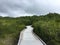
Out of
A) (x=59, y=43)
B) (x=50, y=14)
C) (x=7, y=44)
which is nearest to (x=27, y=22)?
(x=50, y=14)

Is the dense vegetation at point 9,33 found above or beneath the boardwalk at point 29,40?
beneath

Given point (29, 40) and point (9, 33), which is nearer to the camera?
point (29, 40)

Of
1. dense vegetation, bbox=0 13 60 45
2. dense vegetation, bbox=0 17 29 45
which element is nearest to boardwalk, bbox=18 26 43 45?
dense vegetation, bbox=0 13 60 45

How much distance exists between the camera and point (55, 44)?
22094mm

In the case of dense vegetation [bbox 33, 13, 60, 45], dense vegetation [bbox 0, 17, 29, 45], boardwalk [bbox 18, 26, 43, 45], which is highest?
dense vegetation [bbox 33, 13, 60, 45]

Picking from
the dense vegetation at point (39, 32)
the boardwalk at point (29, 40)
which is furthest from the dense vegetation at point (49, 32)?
the boardwalk at point (29, 40)

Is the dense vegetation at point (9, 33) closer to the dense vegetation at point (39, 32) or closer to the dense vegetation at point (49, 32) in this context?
the dense vegetation at point (39, 32)

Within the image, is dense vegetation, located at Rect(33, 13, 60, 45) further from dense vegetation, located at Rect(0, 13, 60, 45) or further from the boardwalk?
the boardwalk

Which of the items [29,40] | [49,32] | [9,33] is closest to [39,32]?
[29,40]

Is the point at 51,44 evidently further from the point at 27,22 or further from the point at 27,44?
the point at 27,22

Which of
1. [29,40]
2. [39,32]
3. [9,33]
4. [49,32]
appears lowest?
[9,33]

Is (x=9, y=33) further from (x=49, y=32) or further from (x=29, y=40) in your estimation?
(x=49, y=32)

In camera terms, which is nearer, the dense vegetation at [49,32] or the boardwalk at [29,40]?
the dense vegetation at [49,32]

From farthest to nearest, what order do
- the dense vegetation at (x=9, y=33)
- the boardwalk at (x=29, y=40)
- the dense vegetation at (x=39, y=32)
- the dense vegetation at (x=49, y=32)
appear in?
the dense vegetation at (x=9, y=33), the boardwalk at (x=29, y=40), the dense vegetation at (x=39, y=32), the dense vegetation at (x=49, y=32)
